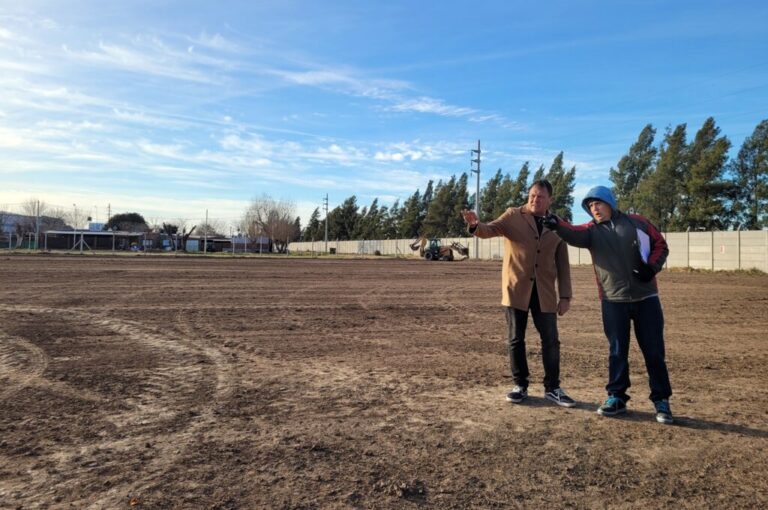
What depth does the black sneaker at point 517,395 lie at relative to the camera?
463 centimetres

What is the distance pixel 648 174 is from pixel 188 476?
177ft

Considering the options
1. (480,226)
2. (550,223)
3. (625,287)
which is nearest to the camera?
(625,287)

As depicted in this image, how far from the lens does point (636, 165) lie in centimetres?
5078

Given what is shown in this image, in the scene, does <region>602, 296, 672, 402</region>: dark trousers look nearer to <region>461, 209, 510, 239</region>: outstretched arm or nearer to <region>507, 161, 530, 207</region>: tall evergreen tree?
<region>461, 209, 510, 239</region>: outstretched arm

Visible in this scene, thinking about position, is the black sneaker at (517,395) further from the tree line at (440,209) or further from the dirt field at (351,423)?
the tree line at (440,209)

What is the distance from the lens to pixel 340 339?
782 cm

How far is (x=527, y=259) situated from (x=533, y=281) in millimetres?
202

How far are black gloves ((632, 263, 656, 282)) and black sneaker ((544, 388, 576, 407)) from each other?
3.98 ft

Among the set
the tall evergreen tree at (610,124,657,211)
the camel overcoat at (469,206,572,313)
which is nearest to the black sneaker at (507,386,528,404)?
the camel overcoat at (469,206,572,313)

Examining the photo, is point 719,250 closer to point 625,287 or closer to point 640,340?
point 640,340

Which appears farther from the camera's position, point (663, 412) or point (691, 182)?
point (691, 182)

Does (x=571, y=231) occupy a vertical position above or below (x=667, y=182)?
below

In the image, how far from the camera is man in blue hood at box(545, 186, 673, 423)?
4.19 meters

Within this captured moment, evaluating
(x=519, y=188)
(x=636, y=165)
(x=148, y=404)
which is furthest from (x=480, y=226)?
(x=519, y=188)
